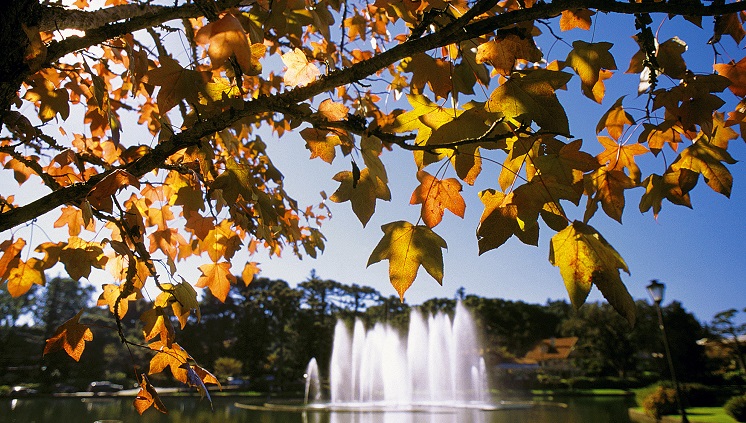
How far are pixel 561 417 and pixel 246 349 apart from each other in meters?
20.8

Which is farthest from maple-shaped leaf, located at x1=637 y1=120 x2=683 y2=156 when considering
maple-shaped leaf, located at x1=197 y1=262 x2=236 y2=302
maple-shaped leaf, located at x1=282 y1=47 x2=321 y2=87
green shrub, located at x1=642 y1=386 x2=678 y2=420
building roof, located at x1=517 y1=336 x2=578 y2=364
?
building roof, located at x1=517 y1=336 x2=578 y2=364

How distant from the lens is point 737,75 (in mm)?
1174

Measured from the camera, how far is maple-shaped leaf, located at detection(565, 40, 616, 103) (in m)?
1.11

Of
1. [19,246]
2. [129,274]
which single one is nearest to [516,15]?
[129,274]

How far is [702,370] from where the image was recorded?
84.0ft

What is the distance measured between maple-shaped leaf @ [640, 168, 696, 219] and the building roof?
42.1 meters

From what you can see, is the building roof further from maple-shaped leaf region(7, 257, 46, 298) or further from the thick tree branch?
the thick tree branch

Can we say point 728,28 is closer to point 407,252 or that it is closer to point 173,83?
point 407,252

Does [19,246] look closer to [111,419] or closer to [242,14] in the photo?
[242,14]

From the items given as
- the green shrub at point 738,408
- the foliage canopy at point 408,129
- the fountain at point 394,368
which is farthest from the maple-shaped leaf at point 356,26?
the fountain at point 394,368

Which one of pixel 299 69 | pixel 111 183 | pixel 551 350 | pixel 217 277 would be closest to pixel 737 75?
pixel 299 69

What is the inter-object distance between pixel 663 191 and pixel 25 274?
6.65 ft

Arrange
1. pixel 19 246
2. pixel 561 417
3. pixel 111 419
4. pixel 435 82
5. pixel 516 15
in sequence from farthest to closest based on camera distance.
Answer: pixel 561 417 < pixel 111 419 < pixel 19 246 < pixel 435 82 < pixel 516 15

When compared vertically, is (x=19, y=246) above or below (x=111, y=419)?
above
